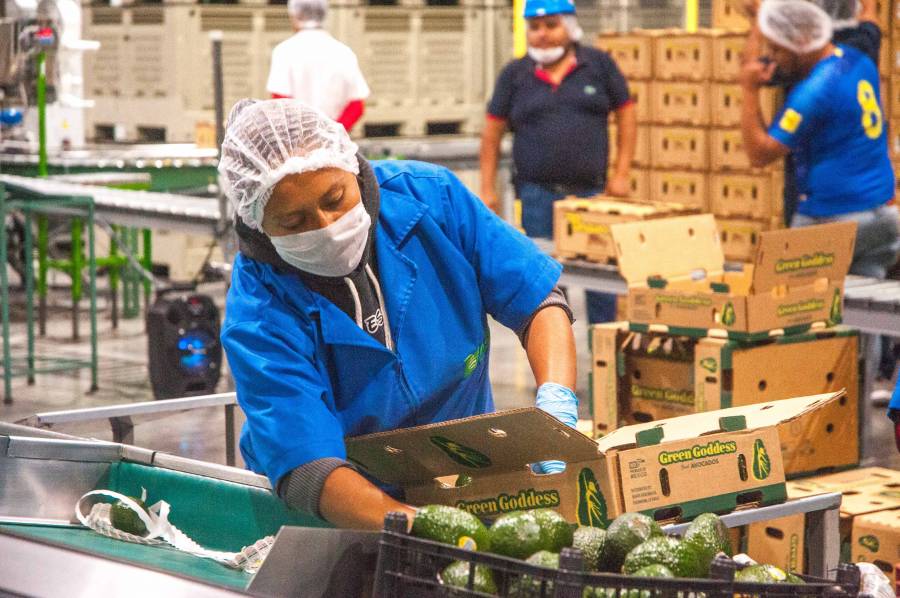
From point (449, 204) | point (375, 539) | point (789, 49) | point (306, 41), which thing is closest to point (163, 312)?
point (306, 41)

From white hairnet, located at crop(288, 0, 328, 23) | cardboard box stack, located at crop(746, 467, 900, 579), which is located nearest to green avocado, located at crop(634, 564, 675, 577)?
cardboard box stack, located at crop(746, 467, 900, 579)

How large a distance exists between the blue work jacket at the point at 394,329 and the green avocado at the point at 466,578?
607 mm

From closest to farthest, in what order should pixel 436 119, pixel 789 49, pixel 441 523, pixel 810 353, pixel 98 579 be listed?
1. pixel 98 579
2. pixel 441 523
3. pixel 810 353
4. pixel 789 49
5. pixel 436 119

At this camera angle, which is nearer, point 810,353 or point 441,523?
point 441,523

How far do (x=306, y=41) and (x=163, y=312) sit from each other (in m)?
1.70

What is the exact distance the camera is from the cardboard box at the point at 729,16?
9328 millimetres

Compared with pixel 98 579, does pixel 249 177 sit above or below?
above

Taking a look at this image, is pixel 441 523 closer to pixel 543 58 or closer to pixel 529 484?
pixel 529 484

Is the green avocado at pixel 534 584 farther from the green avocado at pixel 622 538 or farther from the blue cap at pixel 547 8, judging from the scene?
the blue cap at pixel 547 8

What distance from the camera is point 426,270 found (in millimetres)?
2824

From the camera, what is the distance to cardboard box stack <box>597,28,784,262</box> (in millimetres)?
9164

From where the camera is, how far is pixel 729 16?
9.43 meters

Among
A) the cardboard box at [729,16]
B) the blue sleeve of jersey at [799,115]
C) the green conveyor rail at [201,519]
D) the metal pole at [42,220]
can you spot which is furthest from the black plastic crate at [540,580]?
the cardboard box at [729,16]

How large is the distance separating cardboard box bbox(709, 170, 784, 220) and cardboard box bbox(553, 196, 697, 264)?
2528mm
